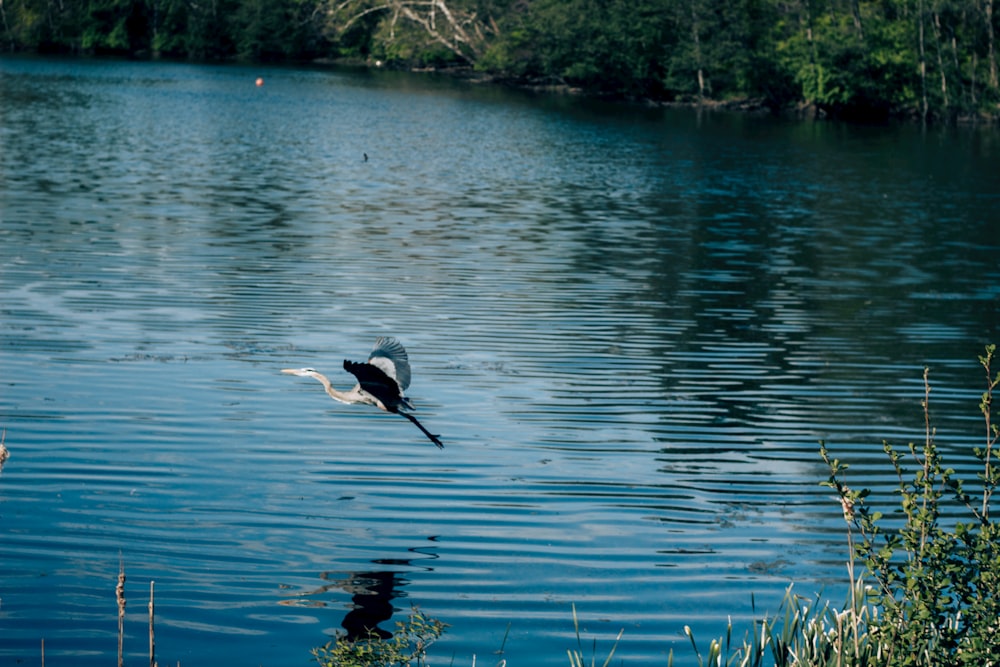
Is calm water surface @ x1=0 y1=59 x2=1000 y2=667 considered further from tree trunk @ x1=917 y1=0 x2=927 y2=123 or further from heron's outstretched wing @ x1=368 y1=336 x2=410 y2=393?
tree trunk @ x1=917 y1=0 x2=927 y2=123

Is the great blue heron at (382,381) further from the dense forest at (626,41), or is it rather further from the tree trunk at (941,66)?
the tree trunk at (941,66)

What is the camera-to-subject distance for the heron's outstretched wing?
8.14 m

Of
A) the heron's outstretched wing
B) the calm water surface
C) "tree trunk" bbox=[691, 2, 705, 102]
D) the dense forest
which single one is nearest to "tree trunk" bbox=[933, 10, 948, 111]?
the dense forest

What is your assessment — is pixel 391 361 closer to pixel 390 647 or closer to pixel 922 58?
pixel 390 647

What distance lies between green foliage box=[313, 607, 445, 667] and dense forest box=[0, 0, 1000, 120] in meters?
62.8

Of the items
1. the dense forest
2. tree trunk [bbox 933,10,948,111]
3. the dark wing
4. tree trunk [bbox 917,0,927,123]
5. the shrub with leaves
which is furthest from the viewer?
the dense forest

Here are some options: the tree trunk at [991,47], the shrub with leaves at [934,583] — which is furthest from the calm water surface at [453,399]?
the tree trunk at [991,47]

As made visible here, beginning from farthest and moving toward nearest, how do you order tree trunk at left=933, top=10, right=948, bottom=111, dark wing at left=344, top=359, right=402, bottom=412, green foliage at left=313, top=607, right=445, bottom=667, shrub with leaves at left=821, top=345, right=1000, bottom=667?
1. tree trunk at left=933, top=10, right=948, bottom=111
2. dark wing at left=344, top=359, right=402, bottom=412
3. green foliage at left=313, top=607, right=445, bottom=667
4. shrub with leaves at left=821, top=345, right=1000, bottom=667

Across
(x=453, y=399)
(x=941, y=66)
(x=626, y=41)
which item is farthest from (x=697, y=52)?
(x=453, y=399)

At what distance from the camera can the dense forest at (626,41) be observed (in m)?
67.7

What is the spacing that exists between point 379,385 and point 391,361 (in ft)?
0.56

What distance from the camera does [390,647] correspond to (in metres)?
6.98

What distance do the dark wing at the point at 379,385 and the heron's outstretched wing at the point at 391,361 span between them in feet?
0.11

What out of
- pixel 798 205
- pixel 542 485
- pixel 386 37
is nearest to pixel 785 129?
pixel 798 205
